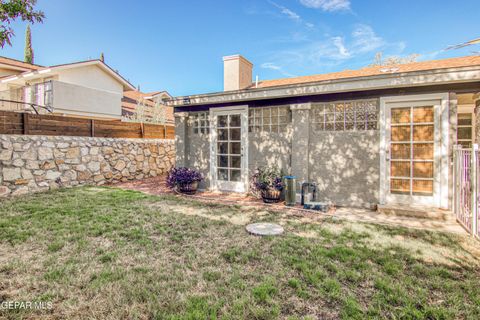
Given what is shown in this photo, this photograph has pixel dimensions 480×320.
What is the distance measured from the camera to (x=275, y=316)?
83.0 inches

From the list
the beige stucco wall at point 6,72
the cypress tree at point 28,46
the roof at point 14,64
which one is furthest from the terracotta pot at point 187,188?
the cypress tree at point 28,46

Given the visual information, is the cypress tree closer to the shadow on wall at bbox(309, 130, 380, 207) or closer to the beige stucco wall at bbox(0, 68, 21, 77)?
the beige stucco wall at bbox(0, 68, 21, 77)

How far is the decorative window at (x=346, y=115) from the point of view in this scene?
5652mm

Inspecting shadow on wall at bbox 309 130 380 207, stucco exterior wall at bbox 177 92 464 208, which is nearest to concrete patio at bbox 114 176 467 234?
shadow on wall at bbox 309 130 380 207

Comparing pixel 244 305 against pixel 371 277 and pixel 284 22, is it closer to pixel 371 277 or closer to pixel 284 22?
pixel 371 277

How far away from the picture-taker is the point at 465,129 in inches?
280

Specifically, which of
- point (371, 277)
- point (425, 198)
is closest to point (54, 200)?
point (371, 277)

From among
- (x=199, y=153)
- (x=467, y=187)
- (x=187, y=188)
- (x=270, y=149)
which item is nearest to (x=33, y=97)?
(x=199, y=153)

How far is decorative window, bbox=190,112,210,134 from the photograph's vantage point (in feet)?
25.6

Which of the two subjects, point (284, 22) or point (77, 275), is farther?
point (284, 22)

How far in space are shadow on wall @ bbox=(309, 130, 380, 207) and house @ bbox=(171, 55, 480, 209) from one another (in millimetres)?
20

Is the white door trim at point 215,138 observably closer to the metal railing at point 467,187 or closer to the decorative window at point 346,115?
the decorative window at point 346,115

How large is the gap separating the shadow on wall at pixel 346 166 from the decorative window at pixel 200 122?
323 cm

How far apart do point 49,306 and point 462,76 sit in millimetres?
6715
